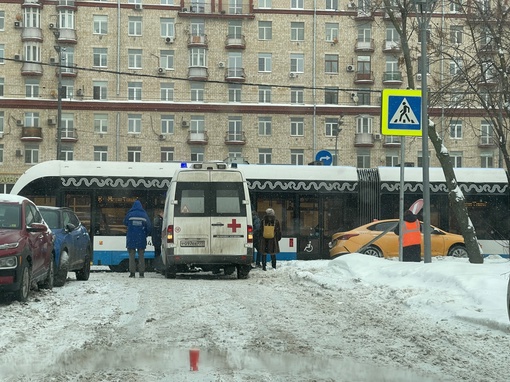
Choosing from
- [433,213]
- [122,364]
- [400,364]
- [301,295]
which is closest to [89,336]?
[122,364]

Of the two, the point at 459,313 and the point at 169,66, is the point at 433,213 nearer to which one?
the point at 459,313

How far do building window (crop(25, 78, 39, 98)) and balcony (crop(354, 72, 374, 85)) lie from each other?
23602 mm

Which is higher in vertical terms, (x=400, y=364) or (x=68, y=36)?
(x=68, y=36)

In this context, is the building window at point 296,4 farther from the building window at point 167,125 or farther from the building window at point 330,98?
the building window at point 167,125

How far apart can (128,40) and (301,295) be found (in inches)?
1955

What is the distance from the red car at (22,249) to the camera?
11.8 m

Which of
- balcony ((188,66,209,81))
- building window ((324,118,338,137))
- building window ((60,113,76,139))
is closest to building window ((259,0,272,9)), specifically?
balcony ((188,66,209,81))

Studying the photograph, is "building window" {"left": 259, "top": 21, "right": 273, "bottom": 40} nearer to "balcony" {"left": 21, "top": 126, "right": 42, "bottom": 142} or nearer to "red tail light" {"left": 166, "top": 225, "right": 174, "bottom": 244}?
"balcony" {"left": 21, "top": 126, "right": 42, "bottom": 142}

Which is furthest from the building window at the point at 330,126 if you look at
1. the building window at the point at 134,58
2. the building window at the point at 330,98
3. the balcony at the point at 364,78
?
the building window at the point at 134,58

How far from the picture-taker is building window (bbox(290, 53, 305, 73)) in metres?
61.9

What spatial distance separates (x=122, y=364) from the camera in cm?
697

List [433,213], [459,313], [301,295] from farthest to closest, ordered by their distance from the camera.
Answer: [433,213] < [301,295] < [459,313]

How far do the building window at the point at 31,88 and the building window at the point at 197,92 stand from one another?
11320 millimetres

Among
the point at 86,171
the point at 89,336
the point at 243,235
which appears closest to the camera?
the point at 89,336
